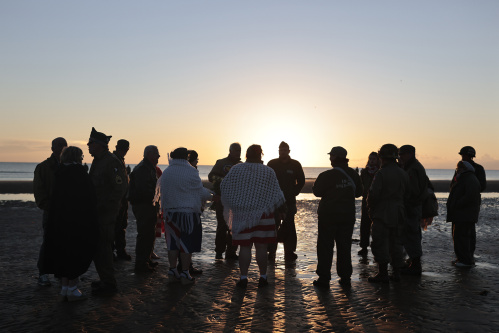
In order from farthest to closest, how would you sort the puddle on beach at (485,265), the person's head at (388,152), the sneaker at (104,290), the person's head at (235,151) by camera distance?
the person's head at (235,151) → the puddle on beach at (485,265) → the person's head at (388,152) → the sneaker at (104,290)

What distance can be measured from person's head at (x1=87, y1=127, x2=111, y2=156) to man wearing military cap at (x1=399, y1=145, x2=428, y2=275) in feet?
16.2

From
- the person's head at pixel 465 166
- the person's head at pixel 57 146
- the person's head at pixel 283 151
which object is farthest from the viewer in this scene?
the person's head at pixel 283 151

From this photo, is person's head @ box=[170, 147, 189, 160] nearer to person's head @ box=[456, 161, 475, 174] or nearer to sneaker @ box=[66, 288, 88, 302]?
sneaker @ box=[66, 288, 88, 302]

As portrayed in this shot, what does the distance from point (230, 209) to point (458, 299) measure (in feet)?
11.2

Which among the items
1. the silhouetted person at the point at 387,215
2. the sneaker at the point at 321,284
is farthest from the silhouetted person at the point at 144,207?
the silhouetted person at the point at 387,215

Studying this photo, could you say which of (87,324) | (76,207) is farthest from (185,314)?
(76,207)

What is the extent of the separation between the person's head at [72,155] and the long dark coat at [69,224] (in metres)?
0.07

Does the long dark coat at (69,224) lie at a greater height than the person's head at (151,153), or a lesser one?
lesser

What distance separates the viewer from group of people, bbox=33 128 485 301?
614cm

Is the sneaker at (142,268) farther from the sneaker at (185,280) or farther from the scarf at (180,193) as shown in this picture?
the scarf at (180,193)

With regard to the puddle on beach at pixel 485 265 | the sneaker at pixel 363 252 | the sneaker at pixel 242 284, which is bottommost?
the sneaker at pixel 363 252

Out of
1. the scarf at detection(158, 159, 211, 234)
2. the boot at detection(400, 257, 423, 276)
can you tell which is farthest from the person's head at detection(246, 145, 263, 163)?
the boot at detection(400, 257, 423, 276)

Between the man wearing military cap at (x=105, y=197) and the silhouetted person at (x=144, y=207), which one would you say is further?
the silhouetted person at (x=144, y=207)

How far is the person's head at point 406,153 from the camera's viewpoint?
27.5ft
